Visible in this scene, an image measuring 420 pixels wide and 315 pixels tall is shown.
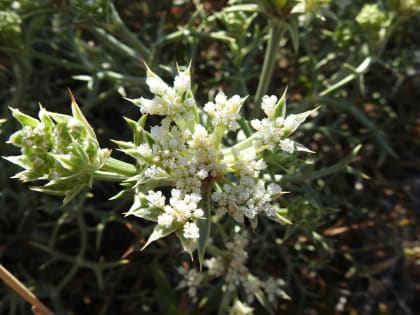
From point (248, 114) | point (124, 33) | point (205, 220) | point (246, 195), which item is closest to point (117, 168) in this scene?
point (205, 220)

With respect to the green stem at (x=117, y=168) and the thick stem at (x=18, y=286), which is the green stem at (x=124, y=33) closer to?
the green stem at (x=117, y=168)

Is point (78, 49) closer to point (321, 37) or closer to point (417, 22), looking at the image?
point (321, 37)

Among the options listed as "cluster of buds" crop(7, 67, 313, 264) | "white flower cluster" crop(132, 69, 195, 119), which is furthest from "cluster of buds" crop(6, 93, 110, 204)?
"white flower cluster" crop(132, 69, 195, 119)

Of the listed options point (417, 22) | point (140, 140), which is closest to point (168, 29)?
point (417, 22)

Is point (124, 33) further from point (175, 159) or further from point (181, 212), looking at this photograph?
point (181, 212)

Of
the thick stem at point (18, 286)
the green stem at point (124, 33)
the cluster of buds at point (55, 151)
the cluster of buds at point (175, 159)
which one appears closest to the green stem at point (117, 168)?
the cluster of buds at point (175, 159)
